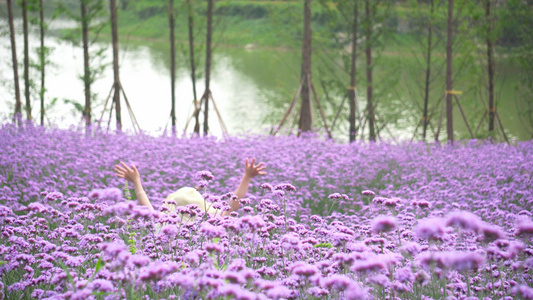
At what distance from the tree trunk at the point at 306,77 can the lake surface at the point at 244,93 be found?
0.35m

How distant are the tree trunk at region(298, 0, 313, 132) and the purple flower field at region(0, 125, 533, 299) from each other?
223 centimetres

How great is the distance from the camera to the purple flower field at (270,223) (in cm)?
238

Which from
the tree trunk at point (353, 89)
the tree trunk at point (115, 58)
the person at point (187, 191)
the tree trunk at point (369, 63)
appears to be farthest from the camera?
the tree trunk at point (369, 63)

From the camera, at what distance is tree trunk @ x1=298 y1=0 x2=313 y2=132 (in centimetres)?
1166

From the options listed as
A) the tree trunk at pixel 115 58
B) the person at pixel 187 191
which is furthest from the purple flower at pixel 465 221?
the tree trunk at pixel 115 58

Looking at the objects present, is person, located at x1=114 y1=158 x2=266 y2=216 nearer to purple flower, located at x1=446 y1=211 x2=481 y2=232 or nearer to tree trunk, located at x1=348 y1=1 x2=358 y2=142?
purple flower, located at x1=446 y1=211 x2=481 y2=232

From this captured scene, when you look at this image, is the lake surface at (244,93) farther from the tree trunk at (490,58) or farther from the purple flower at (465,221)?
the purple flower at (465,221)

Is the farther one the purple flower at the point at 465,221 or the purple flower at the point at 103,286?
the purple flower at the point at 103,286

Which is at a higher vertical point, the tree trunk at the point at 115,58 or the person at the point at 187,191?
the tree trunk at the point at 115,58

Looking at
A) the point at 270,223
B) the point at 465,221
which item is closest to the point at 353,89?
the point at 270,223

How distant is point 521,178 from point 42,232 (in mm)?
5502

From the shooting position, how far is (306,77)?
39.2 feet

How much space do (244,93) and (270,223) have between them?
26.3 meters

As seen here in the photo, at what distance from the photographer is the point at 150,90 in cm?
2978
